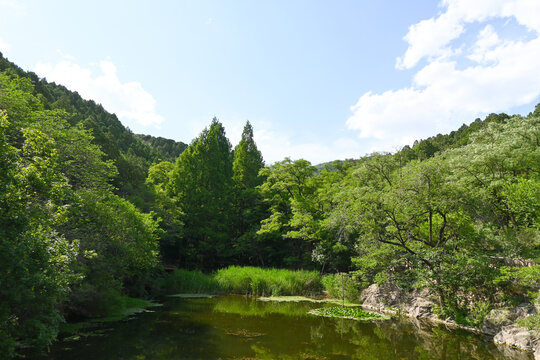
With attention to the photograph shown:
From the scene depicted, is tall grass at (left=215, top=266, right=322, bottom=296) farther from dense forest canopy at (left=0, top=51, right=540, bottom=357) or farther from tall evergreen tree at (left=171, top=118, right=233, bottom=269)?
tall evergreen tree at (left=171, top=118, right=233, bottom=269)

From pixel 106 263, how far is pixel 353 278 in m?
13.8

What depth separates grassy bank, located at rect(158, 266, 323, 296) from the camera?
71.0 feet

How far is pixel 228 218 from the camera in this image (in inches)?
1316

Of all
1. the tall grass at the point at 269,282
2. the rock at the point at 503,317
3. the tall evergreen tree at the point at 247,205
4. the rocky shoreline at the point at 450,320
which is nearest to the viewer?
the rocky shoreline at the point at 450,320

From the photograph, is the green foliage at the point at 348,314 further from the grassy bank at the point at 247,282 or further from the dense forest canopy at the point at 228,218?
the grassy bank at the point at 247,282

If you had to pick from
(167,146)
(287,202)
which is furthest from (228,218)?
(167,146)

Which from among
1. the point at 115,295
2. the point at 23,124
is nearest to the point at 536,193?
the point at 115,295

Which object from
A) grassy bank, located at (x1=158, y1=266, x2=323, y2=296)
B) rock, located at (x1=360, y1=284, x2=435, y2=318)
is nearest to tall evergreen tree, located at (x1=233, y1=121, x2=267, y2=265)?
grassy bank, located at (x1=158, y1=266, x2=323, y2=296)

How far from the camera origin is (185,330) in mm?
11930

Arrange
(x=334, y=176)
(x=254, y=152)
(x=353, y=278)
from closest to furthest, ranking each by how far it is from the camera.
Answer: (x=353, y=278), (x=334, y=176), (x=254, y=152)

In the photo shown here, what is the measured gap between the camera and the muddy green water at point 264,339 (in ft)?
30.3

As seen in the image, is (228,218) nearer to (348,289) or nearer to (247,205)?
(247,205)

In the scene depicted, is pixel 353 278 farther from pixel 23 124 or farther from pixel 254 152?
pixel 254 152

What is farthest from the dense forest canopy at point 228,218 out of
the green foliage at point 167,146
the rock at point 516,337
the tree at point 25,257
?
the green foliage at point 167,146
